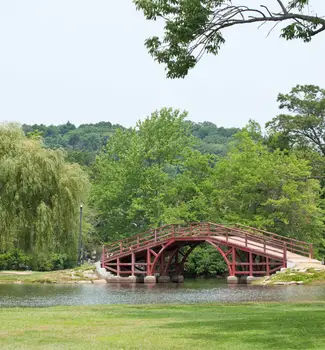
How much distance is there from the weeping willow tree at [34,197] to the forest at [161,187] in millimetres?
49

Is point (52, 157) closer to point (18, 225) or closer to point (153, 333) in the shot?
point (18, 225)

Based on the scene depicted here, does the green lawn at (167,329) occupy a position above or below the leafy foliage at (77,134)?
below

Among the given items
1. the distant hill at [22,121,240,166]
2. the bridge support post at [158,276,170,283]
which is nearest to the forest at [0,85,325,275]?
the bridge support post at [158,276,170,283]

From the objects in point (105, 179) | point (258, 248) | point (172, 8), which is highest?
point (105, 179)

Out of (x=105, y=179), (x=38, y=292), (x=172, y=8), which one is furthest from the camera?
(x=105, y=179)

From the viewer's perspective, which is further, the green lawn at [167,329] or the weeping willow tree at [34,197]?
the weeping willow tree at [34,197]

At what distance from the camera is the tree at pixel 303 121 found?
61969mm

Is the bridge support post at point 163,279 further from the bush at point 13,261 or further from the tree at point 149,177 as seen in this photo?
the bush at point 13,261

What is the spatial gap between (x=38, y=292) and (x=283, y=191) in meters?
20.7

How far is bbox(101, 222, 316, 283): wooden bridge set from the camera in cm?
3944

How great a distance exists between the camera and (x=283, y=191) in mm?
45688

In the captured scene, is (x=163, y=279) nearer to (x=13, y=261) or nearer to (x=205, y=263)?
(x=205, y=263)

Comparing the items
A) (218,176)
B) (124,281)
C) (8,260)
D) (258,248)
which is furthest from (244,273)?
(8,260)

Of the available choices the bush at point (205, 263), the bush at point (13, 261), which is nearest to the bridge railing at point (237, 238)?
the bush at point (205, 263)
